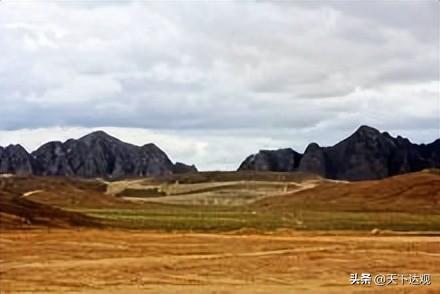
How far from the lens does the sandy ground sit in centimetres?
2903

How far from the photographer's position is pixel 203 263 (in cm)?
3606

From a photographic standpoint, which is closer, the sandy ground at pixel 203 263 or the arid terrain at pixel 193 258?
the sandy ground at pixel 203 263

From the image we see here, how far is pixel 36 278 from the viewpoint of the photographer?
103 ft

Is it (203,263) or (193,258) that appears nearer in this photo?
(203,263)

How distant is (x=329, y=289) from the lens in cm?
2833

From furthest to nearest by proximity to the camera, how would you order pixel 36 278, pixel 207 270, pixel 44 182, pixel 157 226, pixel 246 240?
pixel 44 182, pixel 157 226, pixel 246 240, pixel 207 270, pixel 36 278

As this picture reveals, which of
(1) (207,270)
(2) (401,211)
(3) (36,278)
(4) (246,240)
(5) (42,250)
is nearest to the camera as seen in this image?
(3) (36,278)

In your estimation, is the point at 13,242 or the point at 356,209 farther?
the point at 356,209

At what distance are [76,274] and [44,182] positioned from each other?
129176mm

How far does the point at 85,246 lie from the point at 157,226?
27.0m

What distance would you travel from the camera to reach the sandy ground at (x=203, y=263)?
1143 inches

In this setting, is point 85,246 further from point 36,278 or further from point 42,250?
point 36,278

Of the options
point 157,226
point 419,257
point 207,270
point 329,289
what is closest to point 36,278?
point 207,270

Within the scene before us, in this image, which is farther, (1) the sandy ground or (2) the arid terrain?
(2) the arid terrain
